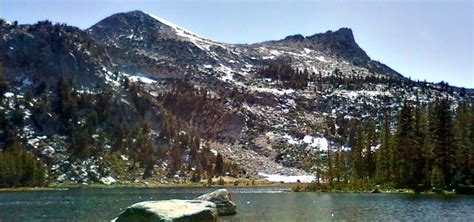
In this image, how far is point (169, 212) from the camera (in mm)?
39031

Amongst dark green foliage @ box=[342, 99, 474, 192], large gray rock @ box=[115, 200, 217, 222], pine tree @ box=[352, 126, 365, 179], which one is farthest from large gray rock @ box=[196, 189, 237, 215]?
pine tree @ box=[352, 126, 365, 179]

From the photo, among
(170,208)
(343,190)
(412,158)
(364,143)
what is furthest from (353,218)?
(364,143)

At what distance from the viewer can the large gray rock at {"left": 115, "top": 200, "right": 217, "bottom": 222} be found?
3872 cm

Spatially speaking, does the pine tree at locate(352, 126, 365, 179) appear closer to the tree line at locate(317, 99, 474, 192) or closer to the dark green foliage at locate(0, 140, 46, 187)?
the tree line at locate(317, 99, 474, 192)

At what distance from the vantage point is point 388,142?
13488 cm

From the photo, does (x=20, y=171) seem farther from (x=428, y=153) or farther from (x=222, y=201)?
(x=222, y=201)

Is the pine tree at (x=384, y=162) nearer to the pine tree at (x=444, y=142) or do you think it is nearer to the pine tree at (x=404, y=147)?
the pine tree at (x=404, y=147)

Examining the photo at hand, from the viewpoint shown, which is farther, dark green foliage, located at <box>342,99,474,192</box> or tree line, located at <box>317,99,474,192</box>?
dark green foliage, located at <box>342,99,474,192</box>

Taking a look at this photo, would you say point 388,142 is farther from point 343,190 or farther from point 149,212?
point 149,212

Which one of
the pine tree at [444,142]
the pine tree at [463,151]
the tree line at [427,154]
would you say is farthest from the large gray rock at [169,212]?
the pine tree at [444,142]

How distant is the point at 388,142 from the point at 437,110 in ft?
59.1

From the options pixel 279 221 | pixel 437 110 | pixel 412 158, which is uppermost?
pixel 437 110

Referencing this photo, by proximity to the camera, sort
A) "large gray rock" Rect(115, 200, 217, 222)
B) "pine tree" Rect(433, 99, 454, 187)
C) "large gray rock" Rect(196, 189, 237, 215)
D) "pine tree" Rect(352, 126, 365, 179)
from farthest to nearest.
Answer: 1. "pine tree" Rect(352, 126, 365, 179)
2. "pine tree" Rect(433, 99, 454, 187)
3. "large gray rock" Rect(196, 189, 237, 215)
4. "large gray rock" Rect(115, 200, 217, 222)

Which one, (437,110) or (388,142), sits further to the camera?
(388,142)
